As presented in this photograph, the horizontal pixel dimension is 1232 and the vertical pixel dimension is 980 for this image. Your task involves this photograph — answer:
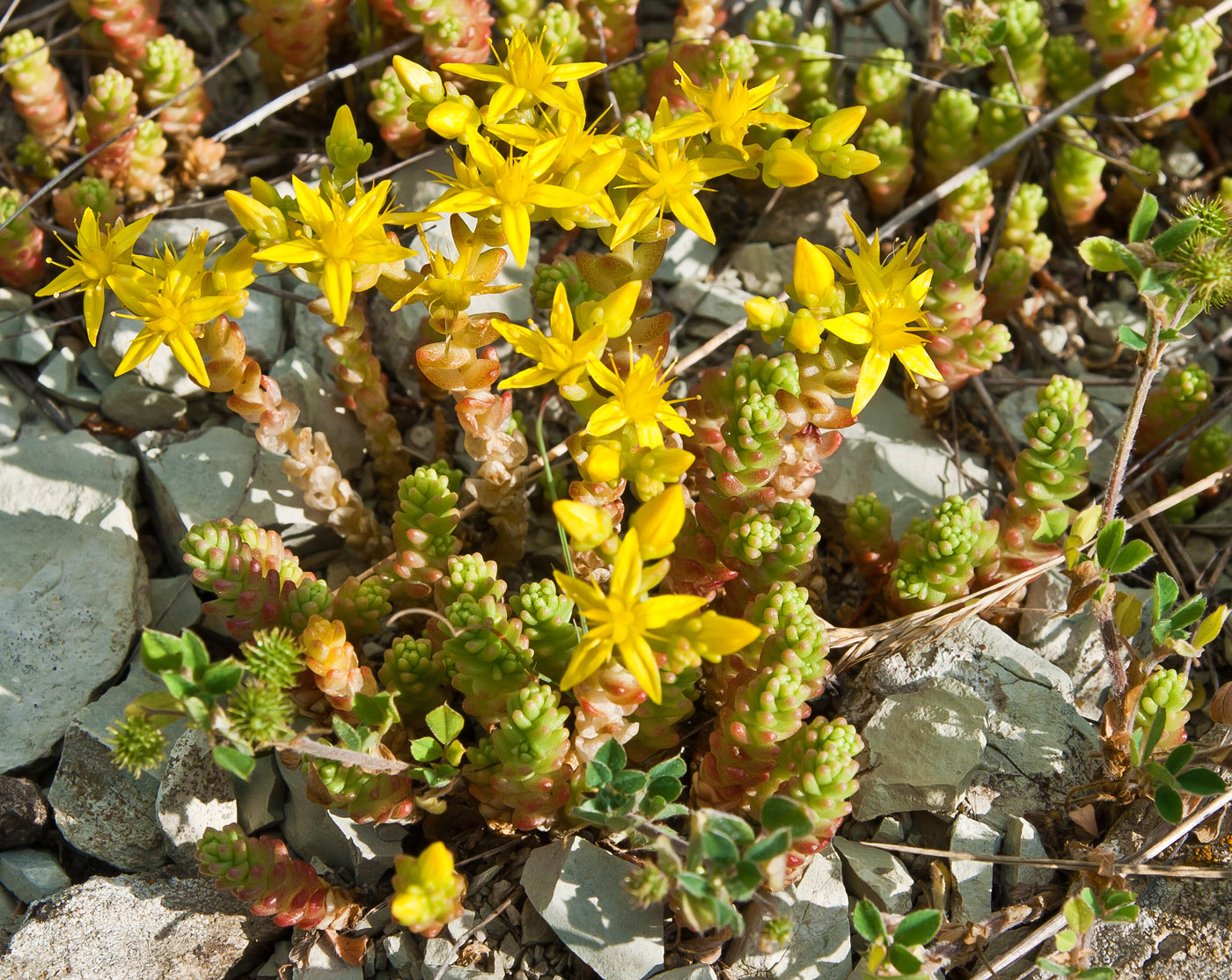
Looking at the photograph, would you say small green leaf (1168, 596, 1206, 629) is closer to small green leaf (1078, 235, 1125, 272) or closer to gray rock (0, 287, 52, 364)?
small green leaf (1078, 235, 1125, 272)

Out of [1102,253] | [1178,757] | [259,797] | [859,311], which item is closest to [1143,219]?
[1102,253]

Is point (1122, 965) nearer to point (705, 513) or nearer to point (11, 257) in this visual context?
point (705, 513)

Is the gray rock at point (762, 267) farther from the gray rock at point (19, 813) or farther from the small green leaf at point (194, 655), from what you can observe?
the gray rock at point (19, 813)

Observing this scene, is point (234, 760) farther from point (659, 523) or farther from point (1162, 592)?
point (1162, 592)

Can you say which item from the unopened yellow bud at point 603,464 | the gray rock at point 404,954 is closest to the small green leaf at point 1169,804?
the unopened yellow bud at point 603,464

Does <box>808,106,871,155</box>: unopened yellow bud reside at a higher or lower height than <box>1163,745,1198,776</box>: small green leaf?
higher

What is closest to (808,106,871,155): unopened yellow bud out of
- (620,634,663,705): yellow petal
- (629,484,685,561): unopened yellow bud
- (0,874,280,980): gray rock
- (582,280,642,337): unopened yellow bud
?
(582,280,642,337): unopened yellow bud
